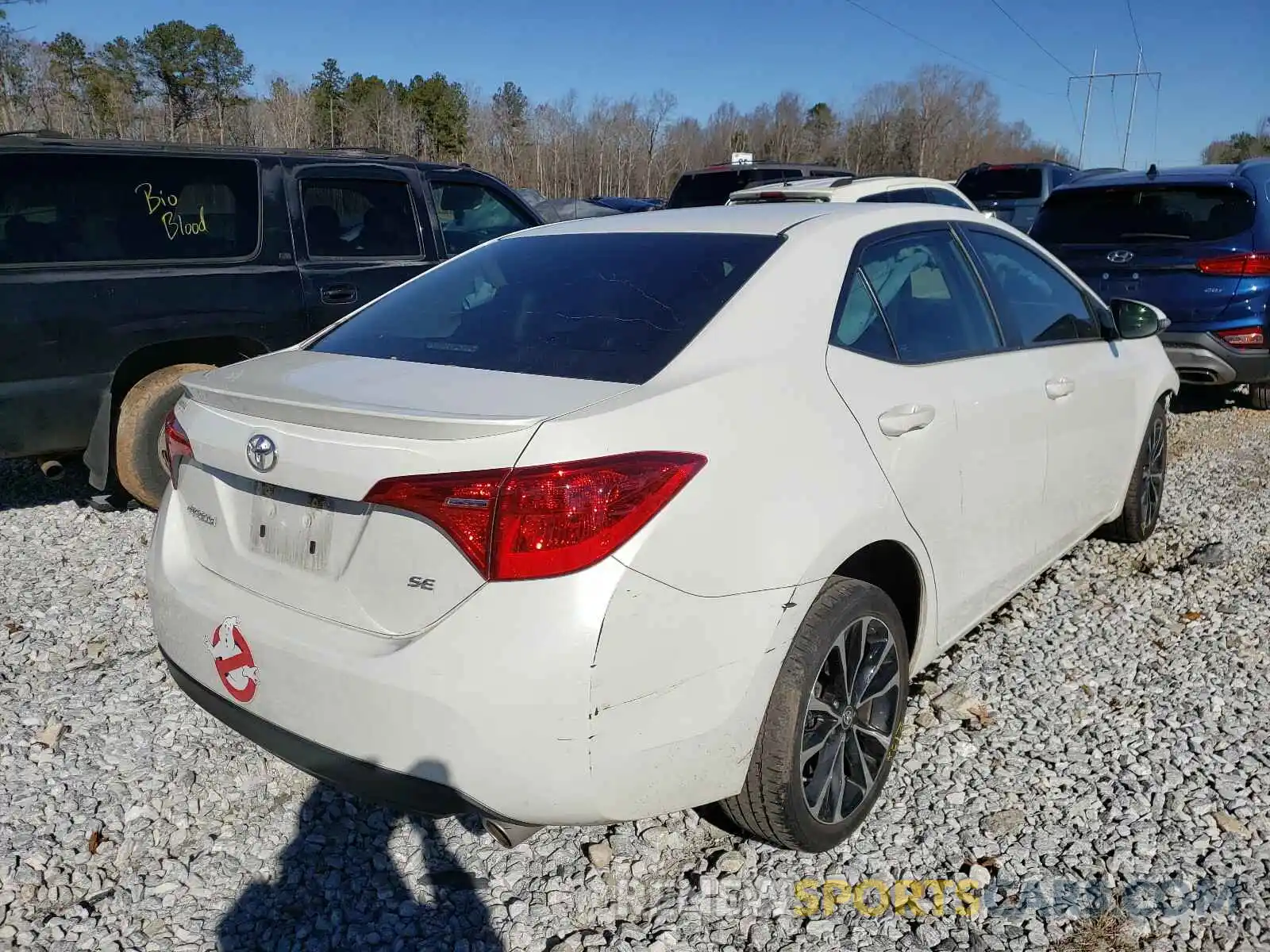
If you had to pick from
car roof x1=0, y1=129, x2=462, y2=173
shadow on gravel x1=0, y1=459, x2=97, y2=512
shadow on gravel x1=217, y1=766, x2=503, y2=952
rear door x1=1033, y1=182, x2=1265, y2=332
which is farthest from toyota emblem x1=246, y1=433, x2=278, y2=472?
rear door x1=1033, y1=182, x2=1265, y2=332

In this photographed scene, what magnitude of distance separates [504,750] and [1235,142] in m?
80.0

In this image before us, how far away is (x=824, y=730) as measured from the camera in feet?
8.22

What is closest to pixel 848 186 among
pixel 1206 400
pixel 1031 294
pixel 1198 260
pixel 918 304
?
pixel 1198 260

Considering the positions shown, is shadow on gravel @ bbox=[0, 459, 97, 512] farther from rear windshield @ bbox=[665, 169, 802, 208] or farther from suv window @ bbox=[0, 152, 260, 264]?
rear windshield @ bbox=[665, 169, 802, 208]

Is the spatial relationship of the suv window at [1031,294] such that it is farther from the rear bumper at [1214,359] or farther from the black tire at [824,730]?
the rear bumper at [1214,359]

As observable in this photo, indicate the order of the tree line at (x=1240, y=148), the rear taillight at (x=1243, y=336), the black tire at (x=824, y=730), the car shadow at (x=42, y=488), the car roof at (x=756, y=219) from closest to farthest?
1. the black tire at (x=824, y=730)
2. the car roof at (x=756, y=219)
3. the car shadow at (x=42, y=488)
4. the rear taillight at (x=1243, y=336)
5. the tree line at (x=1240, y=148)

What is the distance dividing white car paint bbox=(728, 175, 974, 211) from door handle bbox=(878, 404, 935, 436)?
440cm

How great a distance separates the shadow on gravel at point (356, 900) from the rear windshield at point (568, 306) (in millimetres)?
1301

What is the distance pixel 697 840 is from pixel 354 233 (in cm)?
424

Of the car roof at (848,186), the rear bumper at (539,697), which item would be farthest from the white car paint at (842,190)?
the rear bumper at (539,697)

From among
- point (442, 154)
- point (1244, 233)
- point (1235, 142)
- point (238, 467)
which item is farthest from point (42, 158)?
point (1235, 142)

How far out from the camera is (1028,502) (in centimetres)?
334

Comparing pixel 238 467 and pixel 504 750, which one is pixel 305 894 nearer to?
pixel 504 750

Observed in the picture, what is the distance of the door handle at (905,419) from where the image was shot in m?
2.56
